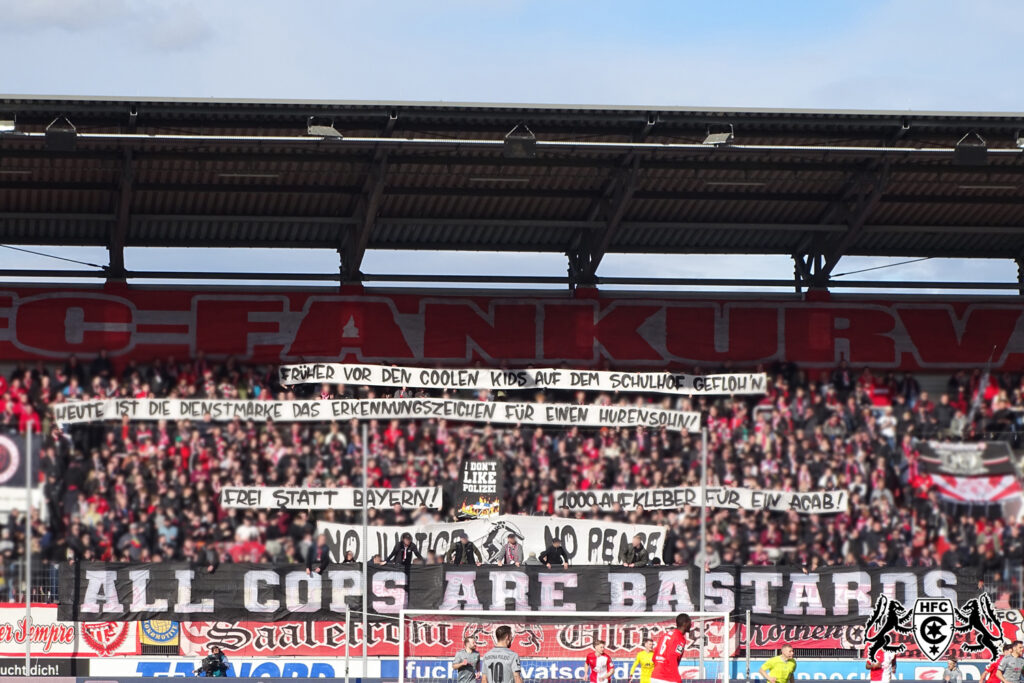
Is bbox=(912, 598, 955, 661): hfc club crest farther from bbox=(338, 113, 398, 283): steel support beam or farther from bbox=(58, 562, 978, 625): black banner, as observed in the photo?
bbox=(338, 113, 398, 283): steel support beam

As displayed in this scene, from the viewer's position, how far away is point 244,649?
924 inches

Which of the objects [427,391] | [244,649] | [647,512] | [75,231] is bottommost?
[244,649]

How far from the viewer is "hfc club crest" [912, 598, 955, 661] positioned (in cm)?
2384

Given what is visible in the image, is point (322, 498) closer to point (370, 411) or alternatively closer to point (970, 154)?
point (370, 411)

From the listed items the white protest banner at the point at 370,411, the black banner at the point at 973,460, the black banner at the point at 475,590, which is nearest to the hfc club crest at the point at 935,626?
the black banner at the point at 475,590

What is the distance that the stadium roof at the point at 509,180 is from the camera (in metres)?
27.2

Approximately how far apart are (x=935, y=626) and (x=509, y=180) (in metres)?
12.3

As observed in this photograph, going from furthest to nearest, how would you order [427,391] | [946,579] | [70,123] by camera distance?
[427,391] < [70,123] < [946,579]

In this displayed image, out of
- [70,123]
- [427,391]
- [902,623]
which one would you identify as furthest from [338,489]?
[902,623]

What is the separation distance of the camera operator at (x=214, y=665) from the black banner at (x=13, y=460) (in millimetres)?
5745

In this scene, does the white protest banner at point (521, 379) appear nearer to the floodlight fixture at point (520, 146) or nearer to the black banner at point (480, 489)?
the black banner at point (480, 489)

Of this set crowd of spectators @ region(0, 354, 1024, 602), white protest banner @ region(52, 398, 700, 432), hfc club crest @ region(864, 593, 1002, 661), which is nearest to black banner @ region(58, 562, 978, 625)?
hfc club crest @ region(864, 593, 1002, 661)

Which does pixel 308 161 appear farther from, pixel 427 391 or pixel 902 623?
pixel 902 623

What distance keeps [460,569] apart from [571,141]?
29.0 ft
